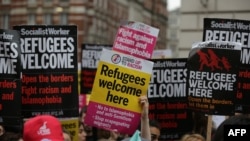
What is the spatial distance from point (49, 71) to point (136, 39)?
1156 millimetres

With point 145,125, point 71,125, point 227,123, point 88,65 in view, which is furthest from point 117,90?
point 88,65

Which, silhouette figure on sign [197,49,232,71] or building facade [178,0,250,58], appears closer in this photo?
silhouette figure on sign [197,49,232,71]

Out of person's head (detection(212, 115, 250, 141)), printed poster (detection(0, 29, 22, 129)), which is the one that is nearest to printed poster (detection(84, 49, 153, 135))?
printed poster (detection(0, 29, 22, 129))

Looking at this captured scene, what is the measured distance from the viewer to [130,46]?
7457 mm

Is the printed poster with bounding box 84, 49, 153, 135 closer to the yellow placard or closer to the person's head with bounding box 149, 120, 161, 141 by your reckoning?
the yellow placard

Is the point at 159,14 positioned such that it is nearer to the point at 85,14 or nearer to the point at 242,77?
→ the point at 85,14

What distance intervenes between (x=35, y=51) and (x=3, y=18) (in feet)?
182

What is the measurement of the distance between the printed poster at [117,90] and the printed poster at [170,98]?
1.58 meters

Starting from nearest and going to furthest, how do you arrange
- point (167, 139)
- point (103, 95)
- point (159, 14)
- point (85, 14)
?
1. point (103, 95)
2. point (167, 139)
3. point (85, 14)
4. point (159, 14)

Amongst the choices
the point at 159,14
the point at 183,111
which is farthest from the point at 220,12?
the point at 159,14

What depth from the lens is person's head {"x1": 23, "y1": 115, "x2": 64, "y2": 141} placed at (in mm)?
4891

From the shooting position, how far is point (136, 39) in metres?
7.48

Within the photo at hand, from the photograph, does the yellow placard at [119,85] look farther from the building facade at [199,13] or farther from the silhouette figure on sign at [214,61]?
the building facade at [199,13]

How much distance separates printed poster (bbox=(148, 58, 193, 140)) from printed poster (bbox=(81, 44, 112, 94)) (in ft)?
9.33
